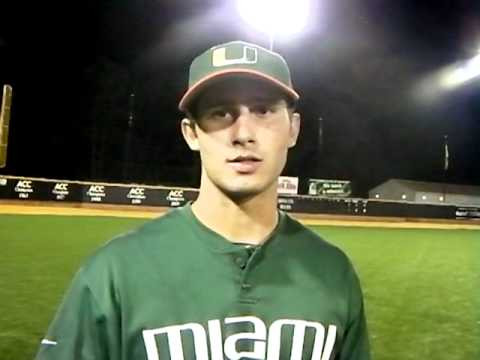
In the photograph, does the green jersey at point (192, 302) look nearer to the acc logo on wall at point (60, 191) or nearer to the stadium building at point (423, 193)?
the acc logo on wall at point (60, 191)

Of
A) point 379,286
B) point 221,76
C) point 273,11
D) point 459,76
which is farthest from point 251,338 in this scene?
point 459,76

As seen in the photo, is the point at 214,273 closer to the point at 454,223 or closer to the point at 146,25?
the point at 454,223

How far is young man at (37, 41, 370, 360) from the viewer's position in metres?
1.16

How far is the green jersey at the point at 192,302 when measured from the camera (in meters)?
1.16

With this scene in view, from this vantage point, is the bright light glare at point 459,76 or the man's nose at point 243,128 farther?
the bright light glare at point 459,76

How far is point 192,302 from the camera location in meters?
1.18

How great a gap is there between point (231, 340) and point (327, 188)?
64.4 ft

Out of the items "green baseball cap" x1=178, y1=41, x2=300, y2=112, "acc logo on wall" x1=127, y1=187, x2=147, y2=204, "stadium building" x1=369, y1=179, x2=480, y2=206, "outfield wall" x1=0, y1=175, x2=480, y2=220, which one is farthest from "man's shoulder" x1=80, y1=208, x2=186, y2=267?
"stadium building" x1=369, y1=179, x2=480, y2=206

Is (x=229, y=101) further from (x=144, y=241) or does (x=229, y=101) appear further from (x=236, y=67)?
(x=144, y=241)

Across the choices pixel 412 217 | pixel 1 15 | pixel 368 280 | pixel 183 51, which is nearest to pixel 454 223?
pixel 412 217

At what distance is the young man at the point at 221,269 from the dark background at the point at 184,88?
53.8 feet

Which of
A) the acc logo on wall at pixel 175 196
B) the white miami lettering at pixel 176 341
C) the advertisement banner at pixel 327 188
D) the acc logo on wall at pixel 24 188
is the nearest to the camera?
the white miami lettering at pixel 176 341

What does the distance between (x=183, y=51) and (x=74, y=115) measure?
504cm

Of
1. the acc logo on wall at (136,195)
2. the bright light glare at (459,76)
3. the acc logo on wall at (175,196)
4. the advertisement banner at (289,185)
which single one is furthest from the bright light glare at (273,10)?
the bright light glare at (459,76)
